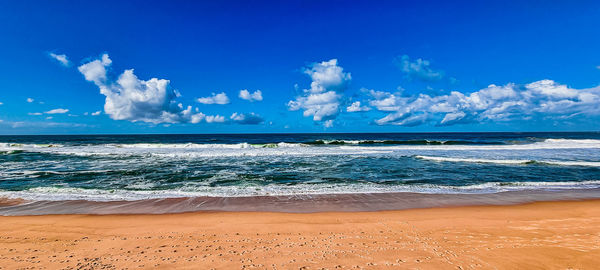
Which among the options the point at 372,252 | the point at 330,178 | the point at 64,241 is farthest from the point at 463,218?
the point at 64,241

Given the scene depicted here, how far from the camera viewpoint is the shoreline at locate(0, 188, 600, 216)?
7184 millimetres

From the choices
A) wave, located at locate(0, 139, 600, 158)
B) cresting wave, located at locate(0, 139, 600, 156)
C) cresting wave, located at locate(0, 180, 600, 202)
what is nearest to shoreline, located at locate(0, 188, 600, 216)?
cresting wave, located at locate(0, 180, 600, 202)

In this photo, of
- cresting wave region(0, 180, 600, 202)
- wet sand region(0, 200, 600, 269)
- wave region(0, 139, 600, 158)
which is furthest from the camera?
wave region(0, 139, 600, 158)

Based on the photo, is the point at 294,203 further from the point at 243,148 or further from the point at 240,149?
the point at 243,148

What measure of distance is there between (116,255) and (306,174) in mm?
9222

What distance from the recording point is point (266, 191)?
9391mm

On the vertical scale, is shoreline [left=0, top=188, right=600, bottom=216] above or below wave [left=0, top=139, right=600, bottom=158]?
below

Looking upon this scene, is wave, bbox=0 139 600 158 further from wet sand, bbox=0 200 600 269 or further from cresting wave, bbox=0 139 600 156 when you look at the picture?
wet sand, bbox=0 200 600 269

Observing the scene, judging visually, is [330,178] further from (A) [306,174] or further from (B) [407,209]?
(B) [407,209]

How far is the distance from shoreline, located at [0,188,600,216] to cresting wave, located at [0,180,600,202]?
1.29 feet

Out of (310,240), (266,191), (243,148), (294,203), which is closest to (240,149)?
(243,148)

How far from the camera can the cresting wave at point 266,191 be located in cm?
871

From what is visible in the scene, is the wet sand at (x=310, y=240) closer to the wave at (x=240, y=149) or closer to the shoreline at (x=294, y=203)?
the shoreline at (x=294, y=203)

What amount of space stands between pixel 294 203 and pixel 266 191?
73.6 inches
